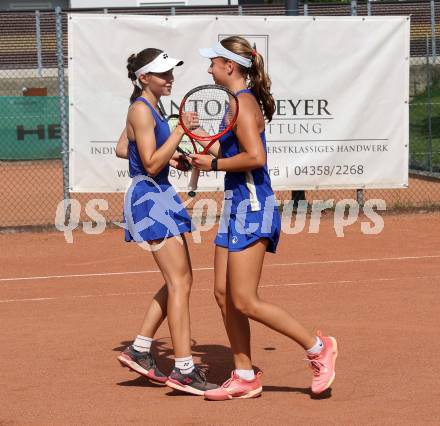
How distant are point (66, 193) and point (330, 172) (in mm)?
3355

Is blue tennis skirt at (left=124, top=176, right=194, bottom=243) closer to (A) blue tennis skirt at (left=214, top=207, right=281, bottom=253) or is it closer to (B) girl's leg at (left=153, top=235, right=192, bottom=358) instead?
(B) girl's leg at (left=153, top=235, right=192, bottom=358)

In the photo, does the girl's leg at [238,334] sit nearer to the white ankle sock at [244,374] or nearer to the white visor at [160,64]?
the white ankle sock at [244,374]

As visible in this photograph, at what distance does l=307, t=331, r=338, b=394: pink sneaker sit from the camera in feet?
19.7

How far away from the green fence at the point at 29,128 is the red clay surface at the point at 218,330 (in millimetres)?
7929

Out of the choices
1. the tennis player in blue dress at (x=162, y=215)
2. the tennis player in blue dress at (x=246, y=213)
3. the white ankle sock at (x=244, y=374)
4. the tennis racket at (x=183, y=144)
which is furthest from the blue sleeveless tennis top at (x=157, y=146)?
the white ankle sock at (x=244, y=374)

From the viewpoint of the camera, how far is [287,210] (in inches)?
549

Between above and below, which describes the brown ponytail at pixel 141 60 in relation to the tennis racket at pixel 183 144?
above

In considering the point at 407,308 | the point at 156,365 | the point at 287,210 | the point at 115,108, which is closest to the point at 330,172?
the point at 287,210

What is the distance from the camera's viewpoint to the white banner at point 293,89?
41.5 feet

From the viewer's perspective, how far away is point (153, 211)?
6.24 m

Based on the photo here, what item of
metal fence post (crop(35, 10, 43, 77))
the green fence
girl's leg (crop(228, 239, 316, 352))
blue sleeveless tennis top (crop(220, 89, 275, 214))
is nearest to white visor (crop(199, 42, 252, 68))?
blue sleeveless tennis top (crop(220, 89, 275, 214))

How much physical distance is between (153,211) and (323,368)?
1.36 meters

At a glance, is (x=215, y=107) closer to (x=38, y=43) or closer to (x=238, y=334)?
(x=238, y=334)

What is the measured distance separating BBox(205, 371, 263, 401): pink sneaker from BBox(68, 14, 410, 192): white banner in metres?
6.86
